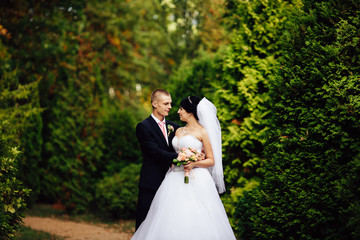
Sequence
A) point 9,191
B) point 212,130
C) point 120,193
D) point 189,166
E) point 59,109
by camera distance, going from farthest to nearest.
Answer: point 59,109, point 120,193, point 9,191, point 212,130, point 189,166

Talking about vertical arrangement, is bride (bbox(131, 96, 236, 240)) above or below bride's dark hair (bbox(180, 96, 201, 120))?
below

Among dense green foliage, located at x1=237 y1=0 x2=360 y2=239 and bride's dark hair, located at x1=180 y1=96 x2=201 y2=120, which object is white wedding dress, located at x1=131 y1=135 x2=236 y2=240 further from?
dense green foliage, located at x1=237 y1=0 x2=360 y2=239

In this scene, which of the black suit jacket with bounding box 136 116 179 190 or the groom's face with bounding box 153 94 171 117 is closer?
the black suit jacket with bounding box 136 116 179 190

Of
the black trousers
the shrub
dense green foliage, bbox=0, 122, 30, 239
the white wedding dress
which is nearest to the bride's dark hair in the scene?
the white wedding dress

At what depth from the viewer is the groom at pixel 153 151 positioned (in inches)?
218

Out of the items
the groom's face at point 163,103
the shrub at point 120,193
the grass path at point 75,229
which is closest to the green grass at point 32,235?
the grass path at point 75,229

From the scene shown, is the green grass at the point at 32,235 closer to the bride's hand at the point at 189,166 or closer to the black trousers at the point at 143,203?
the black trousers at the point at 143,203

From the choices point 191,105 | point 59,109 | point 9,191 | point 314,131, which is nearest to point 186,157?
point 191,105

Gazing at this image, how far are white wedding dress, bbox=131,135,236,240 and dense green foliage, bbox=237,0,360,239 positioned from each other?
38.7 inches

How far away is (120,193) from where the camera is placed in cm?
1132

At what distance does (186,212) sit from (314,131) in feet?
7.01

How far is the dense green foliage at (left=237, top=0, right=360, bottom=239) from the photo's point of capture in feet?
15.7

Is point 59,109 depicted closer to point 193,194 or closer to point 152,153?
point 152,153

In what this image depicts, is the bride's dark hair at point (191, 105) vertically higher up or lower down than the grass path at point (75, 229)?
higher up
